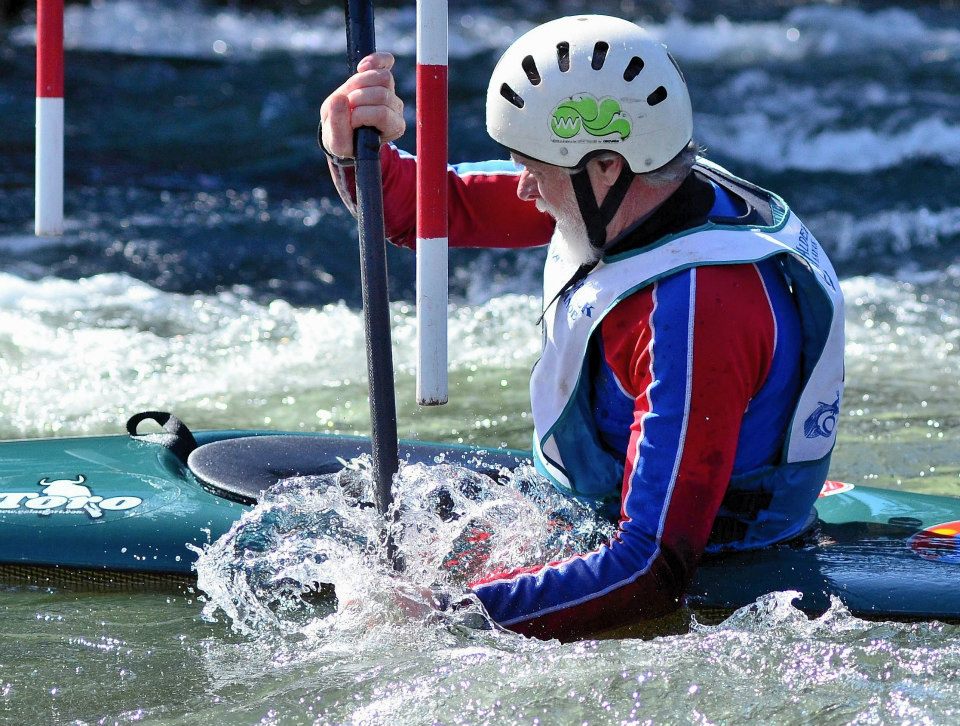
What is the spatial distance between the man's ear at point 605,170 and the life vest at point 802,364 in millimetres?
125

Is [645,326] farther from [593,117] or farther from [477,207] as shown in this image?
[477,207]

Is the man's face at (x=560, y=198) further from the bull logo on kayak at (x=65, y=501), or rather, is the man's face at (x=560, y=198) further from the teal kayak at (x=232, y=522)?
the bull logo on kayak at (x=65, y=501)

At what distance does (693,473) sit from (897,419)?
98.8 inches

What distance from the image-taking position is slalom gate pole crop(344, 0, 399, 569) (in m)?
2.22

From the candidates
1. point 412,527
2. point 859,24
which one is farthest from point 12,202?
point 859,24

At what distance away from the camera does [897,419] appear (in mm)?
4379

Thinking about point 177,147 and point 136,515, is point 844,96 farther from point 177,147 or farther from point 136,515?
point 136,515

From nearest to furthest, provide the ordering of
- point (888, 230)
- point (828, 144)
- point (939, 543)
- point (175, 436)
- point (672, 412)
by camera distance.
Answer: point (672, 412) → point (939, 543) → point (175, 436) → point (888, 230) → point (828, 144)

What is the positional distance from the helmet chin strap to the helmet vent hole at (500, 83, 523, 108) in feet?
0.50

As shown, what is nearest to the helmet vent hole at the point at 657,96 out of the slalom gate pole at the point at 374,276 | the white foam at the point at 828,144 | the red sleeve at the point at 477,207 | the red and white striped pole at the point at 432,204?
the red and white striped pole at the point at 432,204

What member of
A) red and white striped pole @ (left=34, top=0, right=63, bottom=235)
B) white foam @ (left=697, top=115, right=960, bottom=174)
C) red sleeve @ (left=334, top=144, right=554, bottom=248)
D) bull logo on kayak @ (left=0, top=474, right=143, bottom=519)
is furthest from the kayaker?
white foam @ (left=697, top=115, right=960, bottom=174)

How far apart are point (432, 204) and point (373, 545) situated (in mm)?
628

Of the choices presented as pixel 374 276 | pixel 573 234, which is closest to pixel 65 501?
pixel 374 276

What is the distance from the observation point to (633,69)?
2209mm
